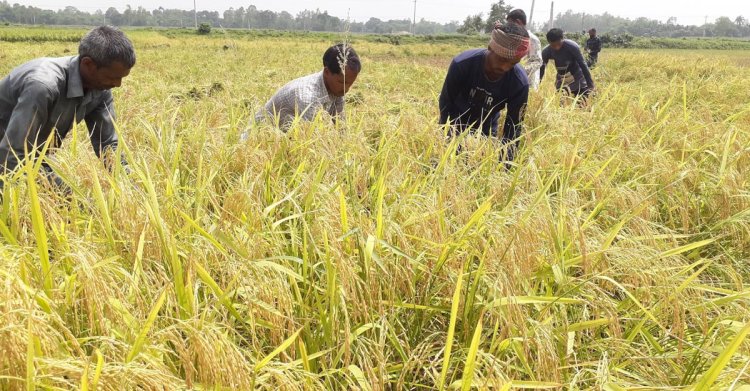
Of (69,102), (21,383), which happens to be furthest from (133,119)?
(21,383)

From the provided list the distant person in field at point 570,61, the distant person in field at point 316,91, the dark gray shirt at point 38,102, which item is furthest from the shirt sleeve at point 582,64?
the dark gray shirt at point 38,102

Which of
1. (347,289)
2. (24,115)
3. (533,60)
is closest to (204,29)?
(533,60)

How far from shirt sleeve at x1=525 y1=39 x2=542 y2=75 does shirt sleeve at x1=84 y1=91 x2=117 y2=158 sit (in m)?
3.78

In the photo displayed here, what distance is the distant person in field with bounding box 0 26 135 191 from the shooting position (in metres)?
1.87

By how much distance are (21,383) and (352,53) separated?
2291mm

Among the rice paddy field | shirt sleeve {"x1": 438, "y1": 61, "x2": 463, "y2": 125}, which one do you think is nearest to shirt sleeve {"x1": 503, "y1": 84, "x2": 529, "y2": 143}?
shirt sleeve {"x1": 438, "y1": 61, "x2": 463, "y2": 125}

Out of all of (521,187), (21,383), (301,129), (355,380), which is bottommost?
(355,380)

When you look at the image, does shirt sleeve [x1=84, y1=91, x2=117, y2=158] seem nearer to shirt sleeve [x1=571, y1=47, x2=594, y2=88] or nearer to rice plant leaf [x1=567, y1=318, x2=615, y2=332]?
rice plant leaf [x1=567, y1=318, x2=615, y2=332]

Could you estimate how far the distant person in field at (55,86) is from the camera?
187cm

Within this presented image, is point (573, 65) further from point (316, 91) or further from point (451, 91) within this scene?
point (316, 91)

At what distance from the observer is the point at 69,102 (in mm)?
2088

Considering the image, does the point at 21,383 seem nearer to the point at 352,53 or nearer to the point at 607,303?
the point at 607,303

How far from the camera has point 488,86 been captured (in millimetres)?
2879

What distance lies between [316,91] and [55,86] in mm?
1391
